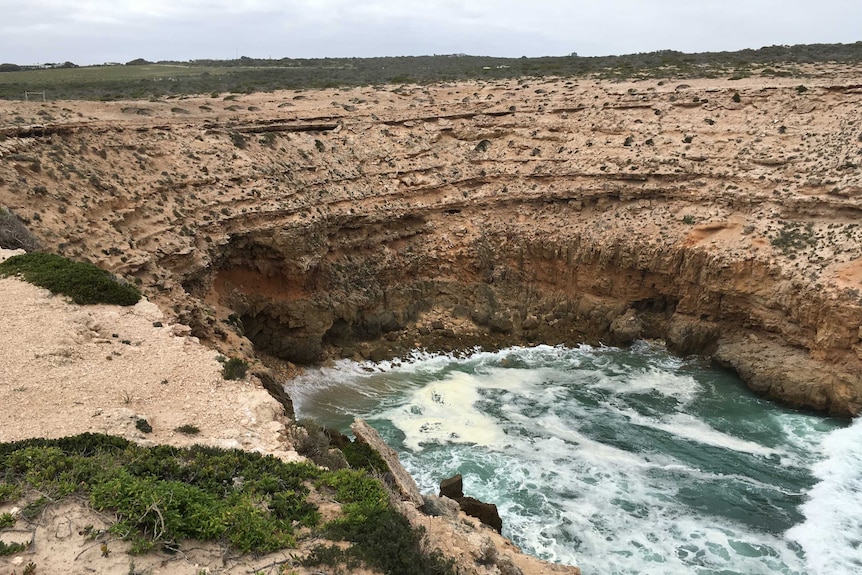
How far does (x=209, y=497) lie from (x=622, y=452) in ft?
51.4

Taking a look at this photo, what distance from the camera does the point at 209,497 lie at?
862 cm

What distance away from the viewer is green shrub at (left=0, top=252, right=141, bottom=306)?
14.7 metres

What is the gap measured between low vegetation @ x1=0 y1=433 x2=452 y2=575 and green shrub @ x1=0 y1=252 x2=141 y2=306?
20.1 feet

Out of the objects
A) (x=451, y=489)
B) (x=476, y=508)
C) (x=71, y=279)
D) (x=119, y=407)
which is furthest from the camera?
(x=451, y=489)

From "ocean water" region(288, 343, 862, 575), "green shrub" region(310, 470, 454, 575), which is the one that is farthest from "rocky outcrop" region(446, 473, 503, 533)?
"green shrub" region(310, 470, 454, 575)

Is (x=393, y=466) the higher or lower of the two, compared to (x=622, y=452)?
higher

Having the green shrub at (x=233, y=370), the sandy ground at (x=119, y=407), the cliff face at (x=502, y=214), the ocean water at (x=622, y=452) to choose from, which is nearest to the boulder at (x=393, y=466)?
the sandy ground at (x=119, y=407)

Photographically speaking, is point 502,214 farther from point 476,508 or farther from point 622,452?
point 476,508

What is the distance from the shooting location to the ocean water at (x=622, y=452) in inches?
645

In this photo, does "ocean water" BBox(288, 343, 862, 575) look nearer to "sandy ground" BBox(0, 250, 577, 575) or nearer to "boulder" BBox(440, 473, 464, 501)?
"boulder" BBox(440, 473, 464, 501)

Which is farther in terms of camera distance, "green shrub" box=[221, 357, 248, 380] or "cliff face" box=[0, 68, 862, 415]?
"cliff face" box=[0, 68, 862, 415]

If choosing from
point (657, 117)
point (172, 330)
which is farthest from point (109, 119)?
point (657, 117)

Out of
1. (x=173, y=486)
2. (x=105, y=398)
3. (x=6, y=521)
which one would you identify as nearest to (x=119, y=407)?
(x=105, y=398)

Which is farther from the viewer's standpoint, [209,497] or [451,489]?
[451,489]
